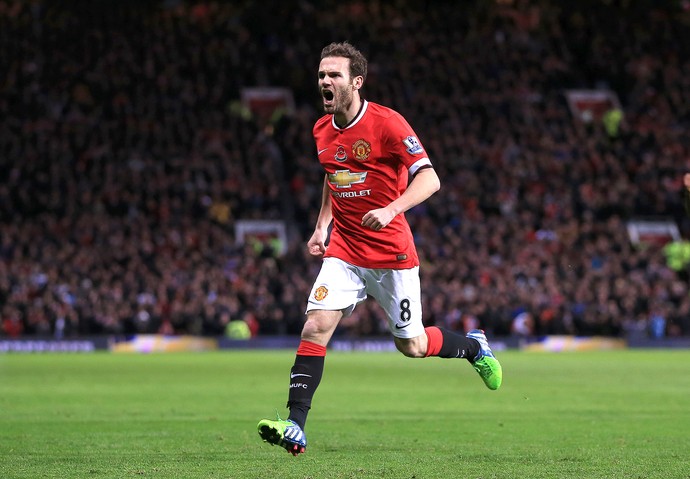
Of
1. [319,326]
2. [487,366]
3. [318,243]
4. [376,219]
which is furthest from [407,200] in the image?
[487,366]

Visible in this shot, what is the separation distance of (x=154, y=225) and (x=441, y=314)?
8.98m

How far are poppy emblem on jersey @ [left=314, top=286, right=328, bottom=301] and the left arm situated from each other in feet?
2.38

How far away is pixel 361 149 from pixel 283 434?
2.13m

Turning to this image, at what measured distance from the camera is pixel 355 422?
13.0m

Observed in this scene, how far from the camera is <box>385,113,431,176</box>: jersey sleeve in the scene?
856 centimetres

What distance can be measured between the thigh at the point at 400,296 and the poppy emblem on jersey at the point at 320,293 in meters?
0.48

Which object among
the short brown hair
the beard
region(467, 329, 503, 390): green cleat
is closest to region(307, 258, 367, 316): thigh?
the beard

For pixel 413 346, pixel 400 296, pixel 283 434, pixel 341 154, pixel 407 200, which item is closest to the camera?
pixel 283 434

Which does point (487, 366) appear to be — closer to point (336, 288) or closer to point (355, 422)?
point (336, 288)

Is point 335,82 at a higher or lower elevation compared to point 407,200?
higher

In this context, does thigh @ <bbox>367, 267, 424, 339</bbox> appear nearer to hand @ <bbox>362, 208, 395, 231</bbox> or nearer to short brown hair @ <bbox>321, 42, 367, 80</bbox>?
hand @ <bbox>362, 208, 395, 231</bbox>

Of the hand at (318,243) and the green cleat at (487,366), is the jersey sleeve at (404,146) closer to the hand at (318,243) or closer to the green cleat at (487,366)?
the hand at (318,243)

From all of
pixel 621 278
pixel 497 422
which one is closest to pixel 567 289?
pixel 621 278

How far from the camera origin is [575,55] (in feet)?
155
